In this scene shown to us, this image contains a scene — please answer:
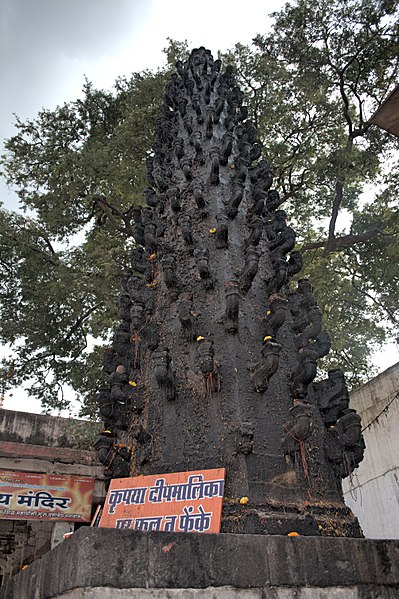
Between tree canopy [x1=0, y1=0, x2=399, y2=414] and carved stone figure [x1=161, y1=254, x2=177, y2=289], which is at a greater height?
tree canopy [x1=0, y1=0, x2=399, y2=414]

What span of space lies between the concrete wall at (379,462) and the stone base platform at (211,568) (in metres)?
7.26

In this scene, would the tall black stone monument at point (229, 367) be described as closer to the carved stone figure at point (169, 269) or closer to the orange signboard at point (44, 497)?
the carved stone figure at point (169, 269)

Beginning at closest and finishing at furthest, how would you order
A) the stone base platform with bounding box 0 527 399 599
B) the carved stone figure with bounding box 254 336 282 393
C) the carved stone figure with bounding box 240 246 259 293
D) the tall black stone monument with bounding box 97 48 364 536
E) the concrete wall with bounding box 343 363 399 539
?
the stone base platform with bounding box 0 527 399 599
the tall black stone monument with bounding box 97 48 364 536
the carved stone figure with bounding box 254 336 282 393
the carved stone figure with bounding box 240 246 259 293
the concrete wall with bounding box 343 363 399 539

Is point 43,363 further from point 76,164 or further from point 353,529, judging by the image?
point 353,529

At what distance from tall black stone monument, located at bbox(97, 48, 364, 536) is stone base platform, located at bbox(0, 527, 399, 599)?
2.19 ft

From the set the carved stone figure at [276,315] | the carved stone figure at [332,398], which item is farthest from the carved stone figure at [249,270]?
the carved stone figure at [332,398]

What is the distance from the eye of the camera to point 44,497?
1052 cm

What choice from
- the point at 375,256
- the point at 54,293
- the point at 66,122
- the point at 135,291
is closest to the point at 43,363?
the point at 54,293

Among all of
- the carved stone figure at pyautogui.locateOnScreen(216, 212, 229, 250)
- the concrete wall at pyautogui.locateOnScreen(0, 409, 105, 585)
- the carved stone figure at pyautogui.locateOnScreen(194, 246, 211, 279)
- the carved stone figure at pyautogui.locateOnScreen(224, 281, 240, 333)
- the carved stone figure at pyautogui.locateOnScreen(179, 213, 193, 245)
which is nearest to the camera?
the carved stone figure at pyautogui.locateOnScreen(224, 281, 240, 333)

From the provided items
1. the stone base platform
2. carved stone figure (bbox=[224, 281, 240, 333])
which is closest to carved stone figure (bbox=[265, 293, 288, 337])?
carved stone figure (bbox=[224, 281, 240, 333])

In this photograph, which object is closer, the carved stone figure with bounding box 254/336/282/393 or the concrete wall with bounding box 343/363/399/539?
the carved stone figure with bounding box 254/336/282/393

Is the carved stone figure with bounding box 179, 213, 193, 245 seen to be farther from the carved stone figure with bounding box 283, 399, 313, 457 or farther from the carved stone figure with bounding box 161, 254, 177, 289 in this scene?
the carved stone figure with bounding box 283, 399, 313, 457

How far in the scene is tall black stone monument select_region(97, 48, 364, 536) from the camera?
12.9 feet

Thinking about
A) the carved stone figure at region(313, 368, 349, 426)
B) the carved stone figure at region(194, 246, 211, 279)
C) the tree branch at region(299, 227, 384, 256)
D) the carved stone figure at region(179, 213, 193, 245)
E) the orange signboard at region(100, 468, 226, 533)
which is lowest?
the orange signboard at region(100, 468, 226, 533)
